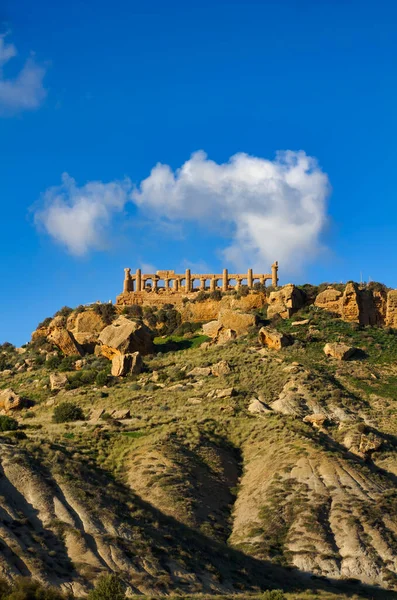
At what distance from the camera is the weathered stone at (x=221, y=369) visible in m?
61.0

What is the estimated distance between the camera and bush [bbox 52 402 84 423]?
5494cm

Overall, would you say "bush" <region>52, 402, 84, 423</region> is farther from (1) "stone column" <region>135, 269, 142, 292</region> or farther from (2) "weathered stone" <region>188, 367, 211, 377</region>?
(1) "stone column" <region>135, 269, 142, 292</region>

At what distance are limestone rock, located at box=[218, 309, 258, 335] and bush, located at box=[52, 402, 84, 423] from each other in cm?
2042

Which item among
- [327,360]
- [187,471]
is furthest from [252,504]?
[327,360]

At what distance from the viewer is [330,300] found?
74312 millimetres

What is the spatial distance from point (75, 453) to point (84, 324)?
126ft

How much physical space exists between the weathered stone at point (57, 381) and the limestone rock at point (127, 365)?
435 centimetres

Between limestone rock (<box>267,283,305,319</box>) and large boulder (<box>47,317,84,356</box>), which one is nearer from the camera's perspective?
limestone rock (<box>267,283,305,319</box>)

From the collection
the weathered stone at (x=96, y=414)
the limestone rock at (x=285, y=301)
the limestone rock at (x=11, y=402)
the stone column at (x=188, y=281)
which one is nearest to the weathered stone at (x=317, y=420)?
the weathered stone at (x=96, y=414)

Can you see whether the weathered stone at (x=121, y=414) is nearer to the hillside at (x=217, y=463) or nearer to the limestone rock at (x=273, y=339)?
the hillside at (x=217, y=463)

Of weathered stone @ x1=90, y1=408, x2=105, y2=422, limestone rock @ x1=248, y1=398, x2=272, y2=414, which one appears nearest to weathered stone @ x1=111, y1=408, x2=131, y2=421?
weathered stone @ x1=90, y1=408, x2=105, y2=422

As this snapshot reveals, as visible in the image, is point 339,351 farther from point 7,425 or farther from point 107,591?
point 107,591

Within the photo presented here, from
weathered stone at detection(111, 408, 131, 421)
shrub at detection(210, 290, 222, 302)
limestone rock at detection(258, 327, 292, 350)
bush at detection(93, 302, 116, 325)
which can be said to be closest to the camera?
weathered stone at detection(111, 408, 131, 421)

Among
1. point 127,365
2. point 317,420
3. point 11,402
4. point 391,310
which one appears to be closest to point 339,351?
point 391,310
